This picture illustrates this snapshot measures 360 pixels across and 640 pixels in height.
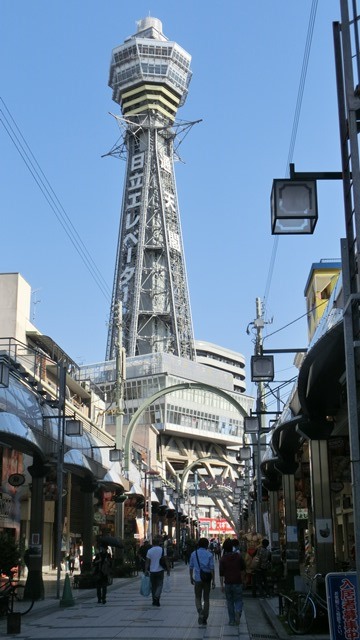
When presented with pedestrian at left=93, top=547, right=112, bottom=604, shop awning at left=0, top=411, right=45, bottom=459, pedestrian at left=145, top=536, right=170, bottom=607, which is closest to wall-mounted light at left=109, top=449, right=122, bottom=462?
pedestrian at left=93, top=547, right=112, bottom=604

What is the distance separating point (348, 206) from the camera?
8508 mm

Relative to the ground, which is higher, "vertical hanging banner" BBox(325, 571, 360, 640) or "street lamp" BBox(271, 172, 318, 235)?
"street lamp" BBox(271, 172, 318, 235)

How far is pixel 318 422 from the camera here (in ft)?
52.4

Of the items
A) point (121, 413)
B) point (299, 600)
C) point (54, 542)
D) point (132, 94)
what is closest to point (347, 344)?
point (299, 600)

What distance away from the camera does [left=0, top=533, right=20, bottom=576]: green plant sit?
18.0m

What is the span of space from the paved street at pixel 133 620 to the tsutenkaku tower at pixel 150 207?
12807 cm

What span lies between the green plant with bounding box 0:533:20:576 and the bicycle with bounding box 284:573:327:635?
22.3 feet

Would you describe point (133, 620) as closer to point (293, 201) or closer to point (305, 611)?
point (305, 611)

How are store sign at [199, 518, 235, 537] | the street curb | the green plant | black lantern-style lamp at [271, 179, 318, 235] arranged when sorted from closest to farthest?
black lantern-style lamp at [271, 179, 318, 235] → the street curb → the green plant → store sign at [199, 518, 235, 537]

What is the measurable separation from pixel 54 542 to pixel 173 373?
95332mm

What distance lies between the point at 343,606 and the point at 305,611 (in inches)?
161

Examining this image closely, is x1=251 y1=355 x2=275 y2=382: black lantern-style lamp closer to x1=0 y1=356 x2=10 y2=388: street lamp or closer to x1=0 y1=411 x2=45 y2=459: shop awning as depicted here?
x1=0 y1=411 x2=45 y2=459: shop awning

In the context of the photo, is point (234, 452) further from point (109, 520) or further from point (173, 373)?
point (109, 520)

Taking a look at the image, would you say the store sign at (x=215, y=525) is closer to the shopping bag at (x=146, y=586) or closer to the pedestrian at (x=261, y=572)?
the pedestrian at (x=261, y=572)
